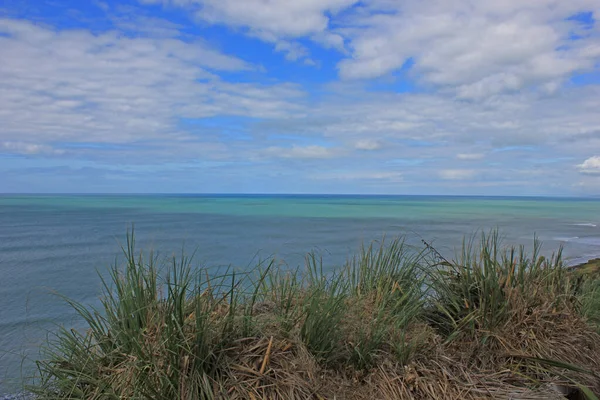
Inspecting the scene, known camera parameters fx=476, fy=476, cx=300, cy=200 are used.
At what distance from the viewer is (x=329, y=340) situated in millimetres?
3379

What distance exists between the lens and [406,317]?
12.5ft

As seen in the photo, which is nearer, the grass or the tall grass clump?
the grass

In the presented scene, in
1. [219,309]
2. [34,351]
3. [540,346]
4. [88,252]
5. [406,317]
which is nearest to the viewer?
[219,309]

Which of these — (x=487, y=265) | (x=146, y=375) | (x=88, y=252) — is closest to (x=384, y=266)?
(x=487, y=265)

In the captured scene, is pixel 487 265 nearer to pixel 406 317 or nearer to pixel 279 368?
pixel 406 317

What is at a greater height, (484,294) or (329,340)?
(484,294)

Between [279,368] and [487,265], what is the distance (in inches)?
100.0

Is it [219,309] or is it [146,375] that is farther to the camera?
[219,309]

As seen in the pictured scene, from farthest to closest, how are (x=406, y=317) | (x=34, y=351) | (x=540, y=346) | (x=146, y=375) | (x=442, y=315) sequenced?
(x=34, y=351), (x=442, y=315), (x=540, y=346), (x=406, y=317), (x=146, y=375)

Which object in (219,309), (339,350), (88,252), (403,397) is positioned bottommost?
(88,252)

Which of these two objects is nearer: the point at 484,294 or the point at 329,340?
the point at 329,340

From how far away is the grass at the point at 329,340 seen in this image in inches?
116

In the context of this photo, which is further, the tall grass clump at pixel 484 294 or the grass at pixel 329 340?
the tall grass clump at pixel 484 294

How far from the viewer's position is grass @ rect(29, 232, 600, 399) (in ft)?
9.68
